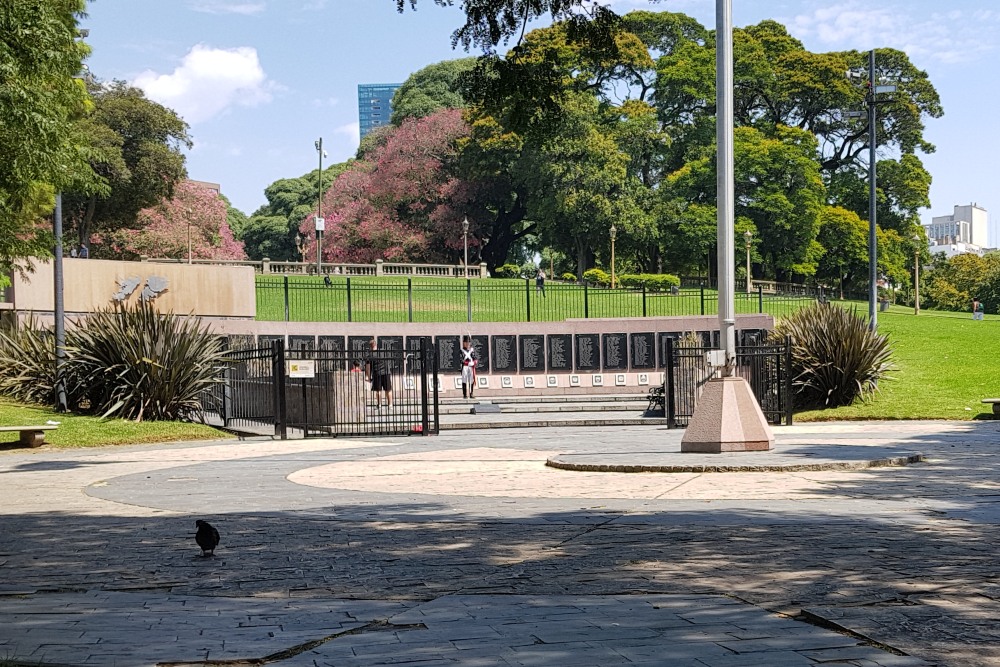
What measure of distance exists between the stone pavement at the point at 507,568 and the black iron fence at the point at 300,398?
715 centimetres

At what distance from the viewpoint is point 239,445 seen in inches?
782

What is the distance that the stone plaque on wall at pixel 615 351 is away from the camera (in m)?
34.2

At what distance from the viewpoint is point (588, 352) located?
34.1 m

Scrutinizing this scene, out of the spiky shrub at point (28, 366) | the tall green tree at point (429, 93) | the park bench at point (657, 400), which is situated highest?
the tall green tree at point (429, 93)

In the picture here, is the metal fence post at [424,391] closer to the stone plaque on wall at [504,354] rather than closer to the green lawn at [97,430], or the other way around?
the green lawn at [97,430]

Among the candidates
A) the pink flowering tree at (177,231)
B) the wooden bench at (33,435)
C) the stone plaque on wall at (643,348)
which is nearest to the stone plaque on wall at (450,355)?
the stone plaque on wall at (643,348)

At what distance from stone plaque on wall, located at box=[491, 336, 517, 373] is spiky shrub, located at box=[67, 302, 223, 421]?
474 inches

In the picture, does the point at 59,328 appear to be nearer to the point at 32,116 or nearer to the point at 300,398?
the point at 300,398

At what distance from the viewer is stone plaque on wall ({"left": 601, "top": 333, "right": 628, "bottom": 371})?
112 feet

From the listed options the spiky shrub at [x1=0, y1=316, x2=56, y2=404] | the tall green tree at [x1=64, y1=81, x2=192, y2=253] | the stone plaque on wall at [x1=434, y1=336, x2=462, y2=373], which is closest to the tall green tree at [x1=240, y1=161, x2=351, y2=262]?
the tall green tree at [x1=64, y1=81, x2=192, y2=253]

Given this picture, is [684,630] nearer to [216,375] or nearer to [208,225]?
[216,375]

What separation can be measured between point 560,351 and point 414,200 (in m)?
35.5

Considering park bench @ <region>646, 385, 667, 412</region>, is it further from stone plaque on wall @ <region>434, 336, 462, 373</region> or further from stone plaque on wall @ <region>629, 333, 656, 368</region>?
stone plaque on wall @ <region>434, 336, 462, 373</region>

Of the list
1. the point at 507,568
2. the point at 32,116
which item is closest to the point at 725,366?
the point at 507,568
